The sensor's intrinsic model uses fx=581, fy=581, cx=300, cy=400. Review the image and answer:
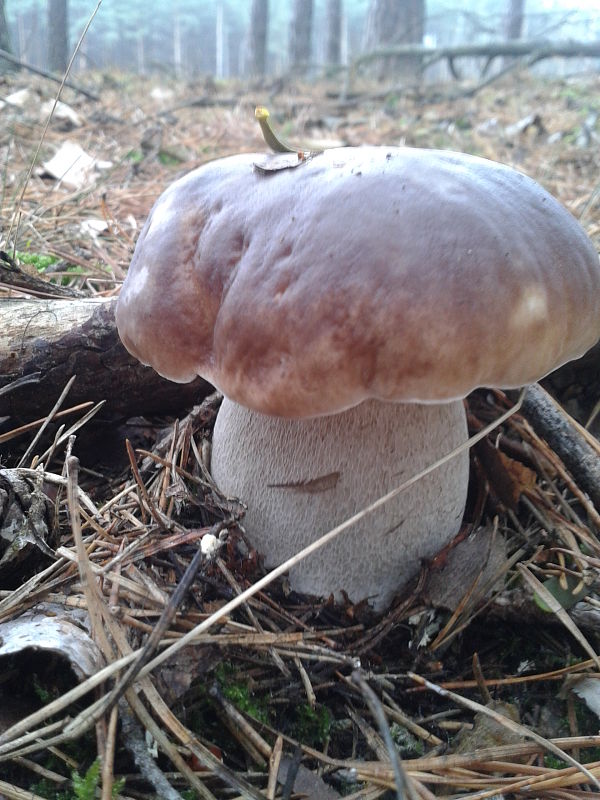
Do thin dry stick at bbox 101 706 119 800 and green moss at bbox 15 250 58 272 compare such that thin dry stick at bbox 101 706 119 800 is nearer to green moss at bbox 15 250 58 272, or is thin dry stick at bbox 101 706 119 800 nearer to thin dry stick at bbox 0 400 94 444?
thin dry stick at bbox 0 400 94 444

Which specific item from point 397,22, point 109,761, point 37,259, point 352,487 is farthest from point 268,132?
point 397,22

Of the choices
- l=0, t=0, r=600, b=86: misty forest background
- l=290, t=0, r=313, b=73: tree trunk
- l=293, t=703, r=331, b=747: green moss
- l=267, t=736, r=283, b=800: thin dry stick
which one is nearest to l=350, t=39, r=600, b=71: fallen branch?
l=0, t=0, r=600, b=86: misty forest background

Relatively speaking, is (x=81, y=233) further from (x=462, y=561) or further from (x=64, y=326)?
(x=462, y=561)

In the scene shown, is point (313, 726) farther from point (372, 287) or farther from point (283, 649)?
point (372, 287)

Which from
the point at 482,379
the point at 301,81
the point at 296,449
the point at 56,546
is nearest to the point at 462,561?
the point at 296,449

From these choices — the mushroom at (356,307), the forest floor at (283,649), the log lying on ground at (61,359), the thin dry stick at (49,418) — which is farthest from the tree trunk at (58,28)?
the mushroom at (356,307)

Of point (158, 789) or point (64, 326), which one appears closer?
point (158, 789)
